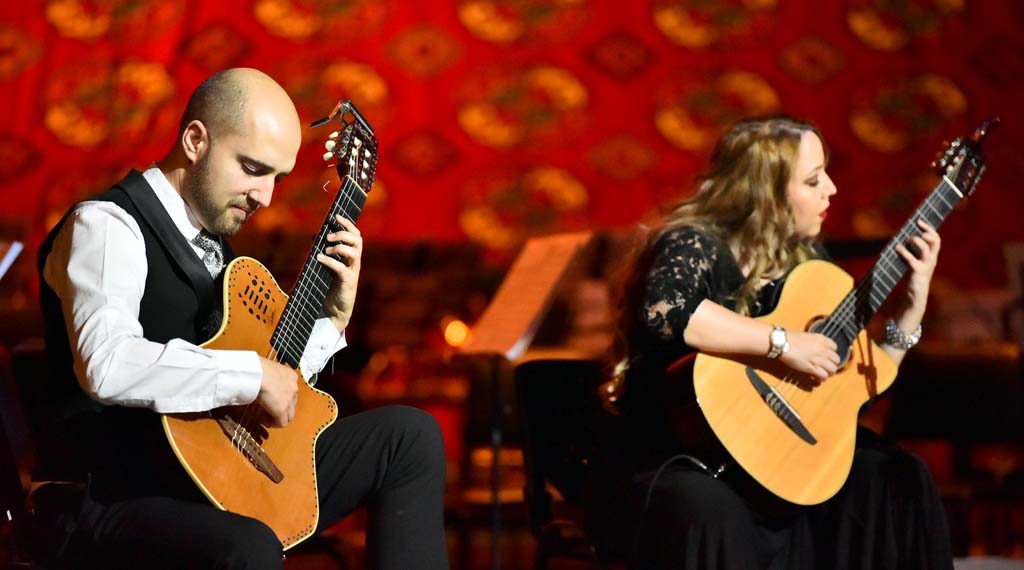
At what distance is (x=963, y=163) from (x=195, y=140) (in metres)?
1.89

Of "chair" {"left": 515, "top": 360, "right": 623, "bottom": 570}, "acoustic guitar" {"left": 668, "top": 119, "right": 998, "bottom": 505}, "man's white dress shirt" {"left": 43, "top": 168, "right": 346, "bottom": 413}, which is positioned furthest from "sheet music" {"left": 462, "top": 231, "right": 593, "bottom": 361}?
"man's white dress shirt" {"left": 43, "top": 168, "right": 346, "bottom": 413}

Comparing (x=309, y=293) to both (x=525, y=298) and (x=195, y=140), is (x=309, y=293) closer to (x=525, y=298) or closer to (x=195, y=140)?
(x=195, y=140)

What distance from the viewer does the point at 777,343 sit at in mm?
2514

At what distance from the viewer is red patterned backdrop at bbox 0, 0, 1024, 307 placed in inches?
234

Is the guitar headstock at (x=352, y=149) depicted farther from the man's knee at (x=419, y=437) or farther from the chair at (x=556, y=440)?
the chair at (x=556, y=440)

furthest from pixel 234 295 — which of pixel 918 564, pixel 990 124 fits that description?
pixel 990 124

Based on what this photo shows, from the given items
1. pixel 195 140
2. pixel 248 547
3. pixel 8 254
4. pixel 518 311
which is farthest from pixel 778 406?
pixel 8 254

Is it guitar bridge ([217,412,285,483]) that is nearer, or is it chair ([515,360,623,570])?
guitar bridge ([217,412,285,483])

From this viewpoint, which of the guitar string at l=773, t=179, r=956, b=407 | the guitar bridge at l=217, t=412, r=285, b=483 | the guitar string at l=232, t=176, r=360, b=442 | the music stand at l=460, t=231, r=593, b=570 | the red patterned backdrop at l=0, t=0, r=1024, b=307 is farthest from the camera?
the red patterned backdrop at l=0, t=0, r=1024, b=307

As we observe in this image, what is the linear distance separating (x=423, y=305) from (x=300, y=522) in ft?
11.3

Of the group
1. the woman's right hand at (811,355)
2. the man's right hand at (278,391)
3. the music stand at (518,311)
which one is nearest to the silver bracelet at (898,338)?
the woman's right hand at (811,355)

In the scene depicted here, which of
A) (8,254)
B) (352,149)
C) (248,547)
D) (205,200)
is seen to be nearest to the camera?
(248,547)

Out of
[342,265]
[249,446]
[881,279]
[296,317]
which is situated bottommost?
[249,446]

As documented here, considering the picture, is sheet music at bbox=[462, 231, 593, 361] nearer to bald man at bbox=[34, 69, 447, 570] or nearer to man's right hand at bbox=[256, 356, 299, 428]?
bald man at bbox=[34, 69, 447, 570]
